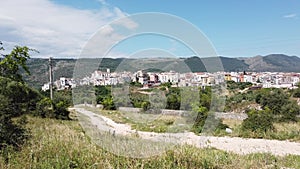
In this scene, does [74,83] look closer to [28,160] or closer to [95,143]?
[95,143]

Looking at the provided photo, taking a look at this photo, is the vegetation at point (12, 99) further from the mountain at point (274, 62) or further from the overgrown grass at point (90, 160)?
the mountain at point (274, 62)

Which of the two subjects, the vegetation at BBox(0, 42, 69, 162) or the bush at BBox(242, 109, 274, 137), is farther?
the bush at BBox(242, 109, 274, 137)

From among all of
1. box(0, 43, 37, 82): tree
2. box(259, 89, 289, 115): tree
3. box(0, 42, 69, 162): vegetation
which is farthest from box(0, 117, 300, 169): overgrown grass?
box(259, 89, 289, 115): tree

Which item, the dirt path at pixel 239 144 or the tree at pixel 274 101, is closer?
the dirt path at pixel 239 144

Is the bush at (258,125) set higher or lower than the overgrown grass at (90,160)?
lower

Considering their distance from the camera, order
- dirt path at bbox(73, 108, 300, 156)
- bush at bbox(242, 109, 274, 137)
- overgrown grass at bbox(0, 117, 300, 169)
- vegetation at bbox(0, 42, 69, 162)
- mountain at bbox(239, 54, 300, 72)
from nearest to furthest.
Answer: overgrown grass at bbox(0, 117, 300, 169), vegetation at bbox(0, 42, 69, 162), dirt path at bbox(73, 108, 300, 156), bush at bbox(242, 109, 274, 137), mountain at bbox(239, 54, 300, 72)

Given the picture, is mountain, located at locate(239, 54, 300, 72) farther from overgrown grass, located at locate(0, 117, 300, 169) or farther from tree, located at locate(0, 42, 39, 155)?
overgrown grass, located at locate(0, 117, 300, 169)

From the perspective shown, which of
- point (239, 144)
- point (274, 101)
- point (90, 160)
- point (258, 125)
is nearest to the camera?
point (90, 160)

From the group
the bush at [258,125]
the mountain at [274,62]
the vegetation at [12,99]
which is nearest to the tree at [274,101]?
the bush at [258,125]

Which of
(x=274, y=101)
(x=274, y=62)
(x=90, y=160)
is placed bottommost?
(x=274, y=101)

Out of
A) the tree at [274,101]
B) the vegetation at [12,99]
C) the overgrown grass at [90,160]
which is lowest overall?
the tree at [274,101]

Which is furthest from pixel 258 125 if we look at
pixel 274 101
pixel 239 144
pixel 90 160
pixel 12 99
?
pixel 274 101

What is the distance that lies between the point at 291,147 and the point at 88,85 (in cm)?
691

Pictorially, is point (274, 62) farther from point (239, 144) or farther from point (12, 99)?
point (12, 99)
